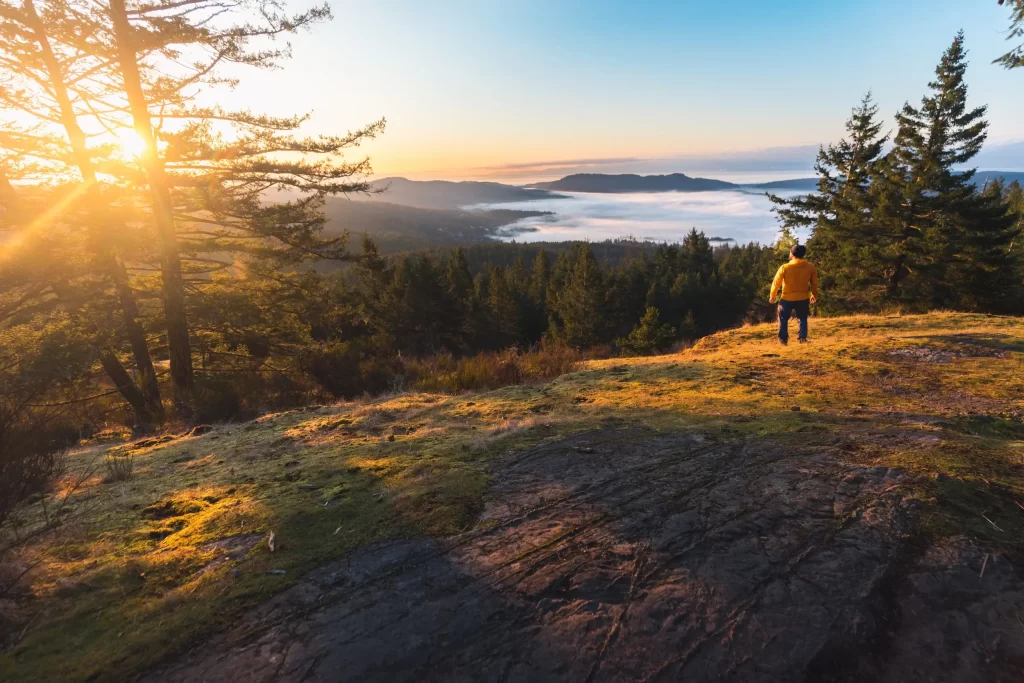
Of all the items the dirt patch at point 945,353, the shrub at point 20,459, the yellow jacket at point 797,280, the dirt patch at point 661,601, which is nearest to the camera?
the dirt patch at point 661,601

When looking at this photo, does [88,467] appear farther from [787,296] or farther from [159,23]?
[787,296]

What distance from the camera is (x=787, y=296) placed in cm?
828

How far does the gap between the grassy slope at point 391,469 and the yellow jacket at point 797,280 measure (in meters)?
1.75

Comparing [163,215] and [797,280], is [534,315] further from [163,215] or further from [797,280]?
[797,280]

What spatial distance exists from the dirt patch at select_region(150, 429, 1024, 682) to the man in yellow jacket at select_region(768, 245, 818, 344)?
21.0ft

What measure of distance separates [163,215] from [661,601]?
37.4 ft

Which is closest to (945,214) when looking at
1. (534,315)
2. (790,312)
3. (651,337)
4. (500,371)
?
(651,337)

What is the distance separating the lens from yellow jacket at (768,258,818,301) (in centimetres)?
801

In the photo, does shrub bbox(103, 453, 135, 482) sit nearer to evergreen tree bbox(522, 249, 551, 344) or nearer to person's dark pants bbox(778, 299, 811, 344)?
person's dark pants bbox(778, 299, 811, 344)

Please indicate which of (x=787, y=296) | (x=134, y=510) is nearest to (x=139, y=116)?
(x=134, y=510)

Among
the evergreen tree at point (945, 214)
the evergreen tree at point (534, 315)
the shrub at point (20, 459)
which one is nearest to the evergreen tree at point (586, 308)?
the evergreen tree at point (534, 315)

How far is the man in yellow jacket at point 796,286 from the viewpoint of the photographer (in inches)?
316

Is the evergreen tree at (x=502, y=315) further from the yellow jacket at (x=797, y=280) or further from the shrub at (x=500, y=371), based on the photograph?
the yellow jacket at (x=797, y=280)

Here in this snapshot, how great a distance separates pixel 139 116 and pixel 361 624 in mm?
11327
